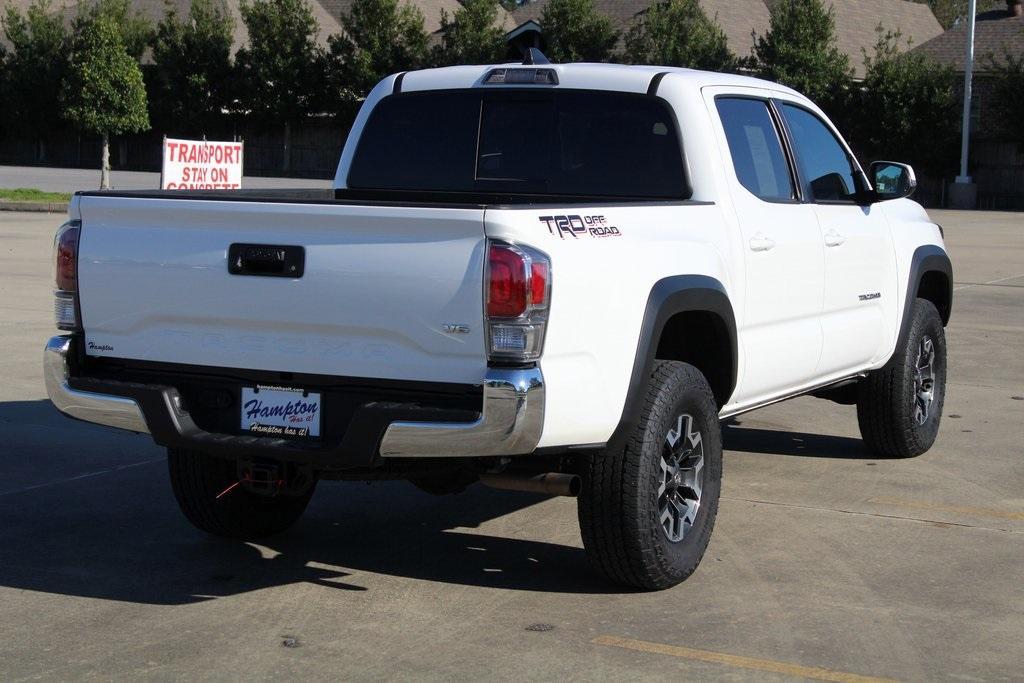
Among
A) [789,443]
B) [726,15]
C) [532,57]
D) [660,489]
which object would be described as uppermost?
[726,15]

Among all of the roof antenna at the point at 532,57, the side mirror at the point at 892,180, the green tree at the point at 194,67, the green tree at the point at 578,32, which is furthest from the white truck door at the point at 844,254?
the green tree at the point at 194,67

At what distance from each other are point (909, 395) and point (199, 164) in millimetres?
13625

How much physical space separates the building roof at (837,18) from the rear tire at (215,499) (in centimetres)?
5358

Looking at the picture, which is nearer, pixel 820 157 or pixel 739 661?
pixel 739 661

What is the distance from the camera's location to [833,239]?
23.0 ft

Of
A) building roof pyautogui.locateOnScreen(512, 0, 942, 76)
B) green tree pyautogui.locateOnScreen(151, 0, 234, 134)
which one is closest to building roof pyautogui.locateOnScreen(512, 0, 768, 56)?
building roof pyautogui.locateOnScreen(512, 0, 942, 76)

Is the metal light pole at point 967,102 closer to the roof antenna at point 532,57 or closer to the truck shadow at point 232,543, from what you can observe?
the roof antenna at point 532,57

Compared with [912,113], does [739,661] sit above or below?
below

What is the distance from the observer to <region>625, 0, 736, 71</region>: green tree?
54.5 metres

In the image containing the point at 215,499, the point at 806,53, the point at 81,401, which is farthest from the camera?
the point at 806,53

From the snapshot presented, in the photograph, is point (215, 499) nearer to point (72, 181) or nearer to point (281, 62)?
point (72, 181)

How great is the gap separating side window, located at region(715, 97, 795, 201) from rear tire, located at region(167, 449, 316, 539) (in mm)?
2343

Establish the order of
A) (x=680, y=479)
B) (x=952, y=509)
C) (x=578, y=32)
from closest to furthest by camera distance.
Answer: (x=680, y=479) → (x=952, y=509) → (x=578, y=32)

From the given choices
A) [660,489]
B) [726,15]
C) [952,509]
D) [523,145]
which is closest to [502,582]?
[660,489]
